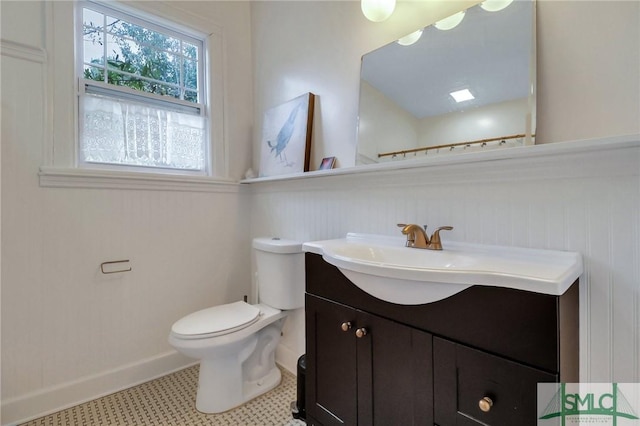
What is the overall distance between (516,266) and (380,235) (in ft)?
2.07

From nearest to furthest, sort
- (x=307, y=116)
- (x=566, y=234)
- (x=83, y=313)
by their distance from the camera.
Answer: (x=566, y=234) < (x=83, y=313) < (x=307, y=116)

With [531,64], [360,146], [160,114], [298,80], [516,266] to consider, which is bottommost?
[516,266]

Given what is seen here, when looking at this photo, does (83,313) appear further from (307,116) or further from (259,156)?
(307,116)

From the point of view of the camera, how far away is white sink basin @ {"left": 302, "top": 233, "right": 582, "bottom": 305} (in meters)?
0.74

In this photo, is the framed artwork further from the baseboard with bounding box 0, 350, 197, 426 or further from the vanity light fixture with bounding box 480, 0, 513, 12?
the baseboard with bounding box 0, 350, 197, 426

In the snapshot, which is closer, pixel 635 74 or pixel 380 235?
pixel 635 74

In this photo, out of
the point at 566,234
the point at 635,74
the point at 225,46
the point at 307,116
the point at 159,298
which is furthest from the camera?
the point at 225,46

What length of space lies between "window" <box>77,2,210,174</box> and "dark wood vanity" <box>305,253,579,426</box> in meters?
1.45

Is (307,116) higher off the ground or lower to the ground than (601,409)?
higher

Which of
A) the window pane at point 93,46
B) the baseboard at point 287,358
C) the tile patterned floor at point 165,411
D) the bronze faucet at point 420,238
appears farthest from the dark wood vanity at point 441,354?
the window pane at point 93,46

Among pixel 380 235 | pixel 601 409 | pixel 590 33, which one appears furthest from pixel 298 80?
pixel 601 409

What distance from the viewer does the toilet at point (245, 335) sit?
150 cm

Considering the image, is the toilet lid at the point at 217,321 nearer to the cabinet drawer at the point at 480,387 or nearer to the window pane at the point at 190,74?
the cabinet drawer at the point at 480,387

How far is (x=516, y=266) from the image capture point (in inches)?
34.5
